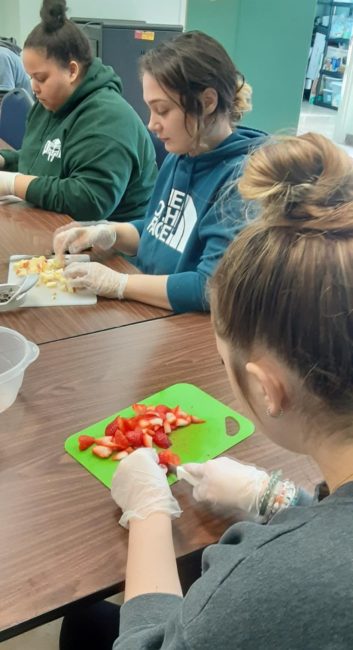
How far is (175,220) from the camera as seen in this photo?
1596 mm

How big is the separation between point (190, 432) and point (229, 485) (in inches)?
6.8

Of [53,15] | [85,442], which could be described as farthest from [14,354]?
[53,15]

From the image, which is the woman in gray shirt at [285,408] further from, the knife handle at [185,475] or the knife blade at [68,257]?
the knife blade at [68,257]

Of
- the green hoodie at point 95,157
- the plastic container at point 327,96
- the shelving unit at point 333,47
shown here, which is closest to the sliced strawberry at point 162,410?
the green hoodie at point 95,157

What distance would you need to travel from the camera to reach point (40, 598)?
700mm

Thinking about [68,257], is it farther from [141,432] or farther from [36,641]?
[36,641]

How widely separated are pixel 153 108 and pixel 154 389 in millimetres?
753

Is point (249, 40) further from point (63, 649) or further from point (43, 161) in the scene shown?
point (63, 649)

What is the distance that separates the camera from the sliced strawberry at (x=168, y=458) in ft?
3.01

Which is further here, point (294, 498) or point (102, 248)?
point (102, 248)

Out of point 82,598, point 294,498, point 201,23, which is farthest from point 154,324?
point 201,23

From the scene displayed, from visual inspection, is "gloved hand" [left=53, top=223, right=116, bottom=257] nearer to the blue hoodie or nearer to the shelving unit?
the blue hoodie

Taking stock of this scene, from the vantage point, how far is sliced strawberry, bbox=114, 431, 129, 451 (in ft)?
3.10

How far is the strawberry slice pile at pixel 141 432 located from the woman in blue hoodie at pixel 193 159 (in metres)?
0.41
